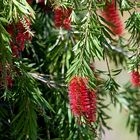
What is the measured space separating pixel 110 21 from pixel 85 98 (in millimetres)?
348

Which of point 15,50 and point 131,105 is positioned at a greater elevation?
point 15,50

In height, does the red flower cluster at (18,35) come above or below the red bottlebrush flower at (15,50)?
above

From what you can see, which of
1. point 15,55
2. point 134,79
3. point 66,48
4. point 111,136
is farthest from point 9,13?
point 111,136

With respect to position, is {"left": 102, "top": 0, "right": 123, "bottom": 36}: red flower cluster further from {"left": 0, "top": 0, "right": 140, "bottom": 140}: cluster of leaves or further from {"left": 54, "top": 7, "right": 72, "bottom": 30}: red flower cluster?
{"left": 54, "top": 7, "right": 72, "bottom": 30}: red flower cluster

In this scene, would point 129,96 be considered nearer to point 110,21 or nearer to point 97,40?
point 110,21

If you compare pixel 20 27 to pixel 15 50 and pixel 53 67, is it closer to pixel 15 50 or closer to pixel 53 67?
pixel 15 50

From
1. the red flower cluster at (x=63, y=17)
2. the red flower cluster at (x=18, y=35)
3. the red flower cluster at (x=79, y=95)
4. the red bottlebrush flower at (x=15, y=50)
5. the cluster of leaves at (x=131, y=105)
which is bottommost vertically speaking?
the cluster of leaves at (x=131, y=105)

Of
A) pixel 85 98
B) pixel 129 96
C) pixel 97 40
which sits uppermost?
pixel 97 40

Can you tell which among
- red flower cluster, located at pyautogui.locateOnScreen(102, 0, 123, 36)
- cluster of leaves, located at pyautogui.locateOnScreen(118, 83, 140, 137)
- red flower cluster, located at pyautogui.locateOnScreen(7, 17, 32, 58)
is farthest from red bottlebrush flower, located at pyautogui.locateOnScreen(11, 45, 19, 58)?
cluster of leaves, located at pyautogui.locateOnScreen(118, 83, 140, 137)

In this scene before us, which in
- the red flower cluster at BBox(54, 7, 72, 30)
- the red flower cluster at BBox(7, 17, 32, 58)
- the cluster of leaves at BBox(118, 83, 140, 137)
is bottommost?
the cluster of leaves at BBox(118, 83, 140, 137)

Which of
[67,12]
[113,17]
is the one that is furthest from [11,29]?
[113,17]

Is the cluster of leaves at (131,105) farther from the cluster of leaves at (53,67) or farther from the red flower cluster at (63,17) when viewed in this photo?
the red flower cluster at (63,17)

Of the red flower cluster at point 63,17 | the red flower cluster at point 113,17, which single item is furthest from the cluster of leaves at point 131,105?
the red flower cluster at point 63,17

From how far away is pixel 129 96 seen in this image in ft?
6.15
